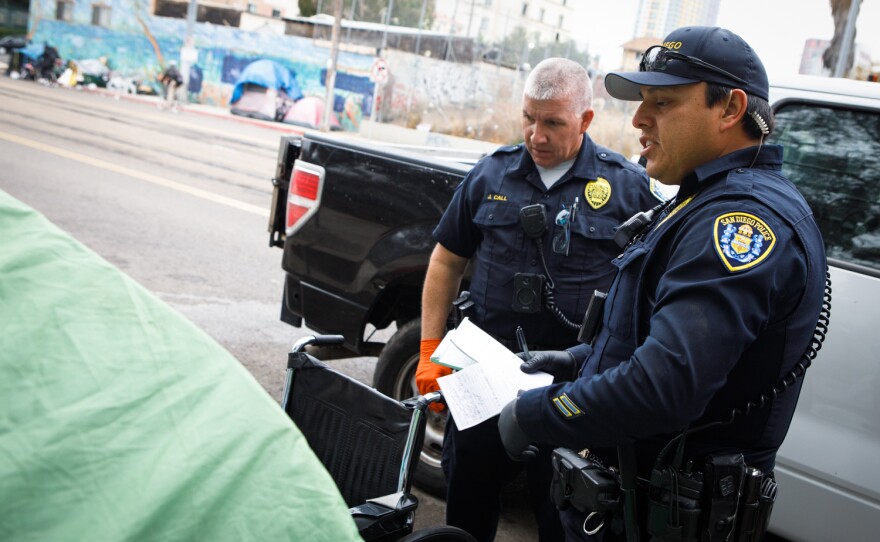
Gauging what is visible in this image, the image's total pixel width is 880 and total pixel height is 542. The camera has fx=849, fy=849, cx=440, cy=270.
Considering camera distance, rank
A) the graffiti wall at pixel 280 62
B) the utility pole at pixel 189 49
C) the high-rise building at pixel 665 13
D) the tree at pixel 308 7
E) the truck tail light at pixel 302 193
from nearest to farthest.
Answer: the truck tail light at pixel 302 193 < the graffiti wall at pixel 280 62 < the utility pole at pixel 189 49 < the tree at pixel 308 7 < the high-rise building at pixel 665 13

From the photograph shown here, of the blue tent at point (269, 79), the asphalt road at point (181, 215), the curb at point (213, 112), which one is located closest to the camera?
the asphalt road at point (181, 215)

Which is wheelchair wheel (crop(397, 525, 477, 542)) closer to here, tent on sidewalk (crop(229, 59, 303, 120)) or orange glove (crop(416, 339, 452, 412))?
orange glove (crop(416, 339, 452, 412))

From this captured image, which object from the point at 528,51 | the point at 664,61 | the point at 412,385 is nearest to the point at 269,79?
the point at 528,51

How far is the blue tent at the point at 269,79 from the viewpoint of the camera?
116 feet

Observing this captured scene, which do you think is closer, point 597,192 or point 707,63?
point 707,63

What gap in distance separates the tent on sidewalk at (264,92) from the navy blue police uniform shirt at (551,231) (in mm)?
32896

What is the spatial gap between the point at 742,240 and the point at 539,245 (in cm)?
127

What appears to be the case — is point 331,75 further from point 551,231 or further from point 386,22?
point 551,231

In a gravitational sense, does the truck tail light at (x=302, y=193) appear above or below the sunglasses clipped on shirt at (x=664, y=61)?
below

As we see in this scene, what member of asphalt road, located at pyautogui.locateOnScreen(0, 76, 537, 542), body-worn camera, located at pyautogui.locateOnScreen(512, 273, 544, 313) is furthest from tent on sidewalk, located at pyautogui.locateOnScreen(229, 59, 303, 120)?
body-worn camera, located at pyautogui.locateOnScreen(512, 273, 544, 313)

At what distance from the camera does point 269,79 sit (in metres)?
35.3

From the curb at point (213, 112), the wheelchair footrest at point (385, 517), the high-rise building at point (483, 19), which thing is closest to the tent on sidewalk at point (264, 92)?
the curb at point (213, 112)

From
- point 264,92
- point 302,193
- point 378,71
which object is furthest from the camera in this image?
point 264,92

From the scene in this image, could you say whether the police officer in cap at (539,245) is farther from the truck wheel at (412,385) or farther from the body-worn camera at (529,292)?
the truck wheel at (412,385)
